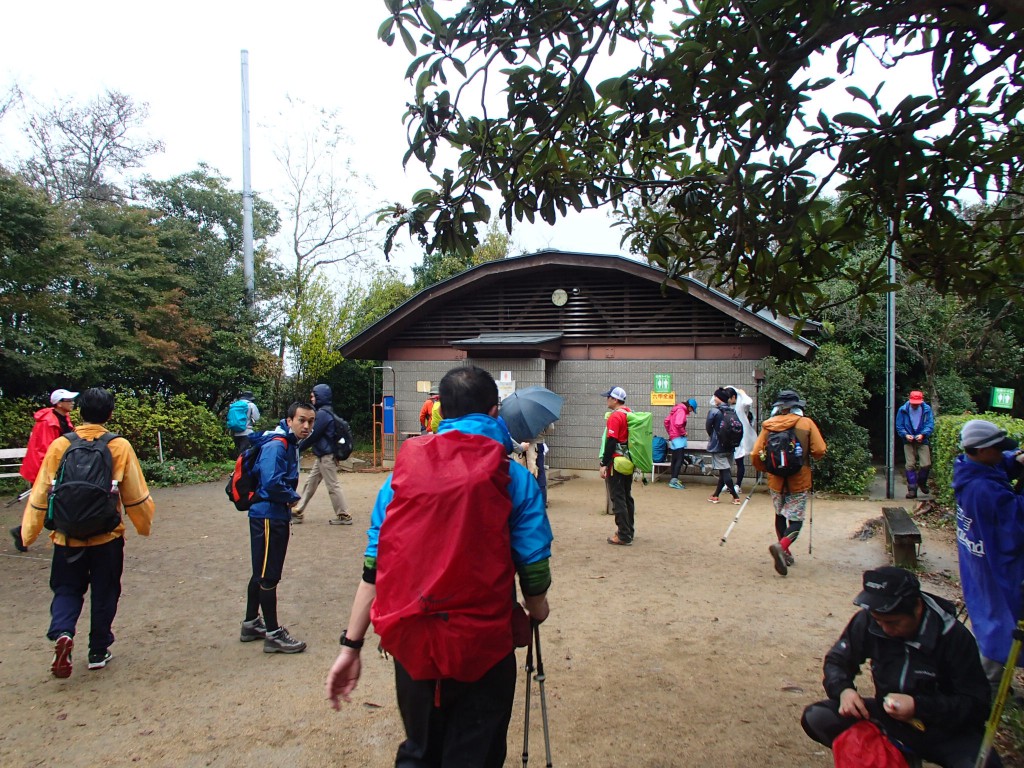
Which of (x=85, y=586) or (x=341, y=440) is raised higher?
(x=341, y=440)

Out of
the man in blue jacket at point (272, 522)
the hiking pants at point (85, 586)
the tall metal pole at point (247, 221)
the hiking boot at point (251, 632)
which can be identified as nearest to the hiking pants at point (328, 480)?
the hiking boot at point (251, 632)

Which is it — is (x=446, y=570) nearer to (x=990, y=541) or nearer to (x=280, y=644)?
(x=990, y=541)

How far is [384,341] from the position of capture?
16359mm

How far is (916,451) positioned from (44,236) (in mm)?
15914

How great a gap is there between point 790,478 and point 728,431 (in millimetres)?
4639

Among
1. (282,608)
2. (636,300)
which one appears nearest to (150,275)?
(636,300)

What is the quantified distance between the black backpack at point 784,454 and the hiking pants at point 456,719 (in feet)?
17.5

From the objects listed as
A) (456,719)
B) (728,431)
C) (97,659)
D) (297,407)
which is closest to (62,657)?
(97,659)

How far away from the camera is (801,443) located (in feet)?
23.5

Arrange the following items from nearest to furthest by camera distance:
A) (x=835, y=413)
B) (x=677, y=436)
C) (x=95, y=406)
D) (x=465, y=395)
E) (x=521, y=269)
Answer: (x=465, y=395) → (x=95, y=406) → (x=835, y=413) → (x=677, y=436) → (x=521, y=269)

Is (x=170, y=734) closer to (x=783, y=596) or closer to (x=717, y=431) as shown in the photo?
(x=783, y=596)

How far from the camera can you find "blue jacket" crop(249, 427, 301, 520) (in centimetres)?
495

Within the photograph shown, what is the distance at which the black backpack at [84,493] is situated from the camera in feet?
14.7

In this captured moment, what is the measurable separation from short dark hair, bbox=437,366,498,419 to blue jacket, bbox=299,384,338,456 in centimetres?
673
